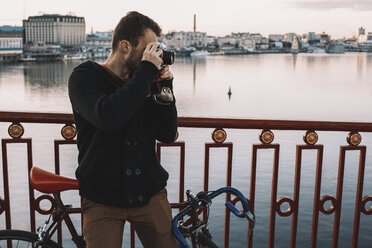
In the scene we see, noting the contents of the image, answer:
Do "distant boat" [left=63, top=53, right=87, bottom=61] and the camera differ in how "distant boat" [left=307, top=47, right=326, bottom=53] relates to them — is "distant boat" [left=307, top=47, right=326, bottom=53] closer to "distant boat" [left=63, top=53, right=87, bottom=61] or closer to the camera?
"distant boat" [left=63, top=53, right=87, bottom=61]

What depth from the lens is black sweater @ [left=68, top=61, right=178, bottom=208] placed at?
5.33 feet

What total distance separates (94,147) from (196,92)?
46590mm

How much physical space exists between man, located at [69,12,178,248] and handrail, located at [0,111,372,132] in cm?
85

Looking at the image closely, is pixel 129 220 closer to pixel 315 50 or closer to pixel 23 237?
pixel 23 237

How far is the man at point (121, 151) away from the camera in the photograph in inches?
66.6

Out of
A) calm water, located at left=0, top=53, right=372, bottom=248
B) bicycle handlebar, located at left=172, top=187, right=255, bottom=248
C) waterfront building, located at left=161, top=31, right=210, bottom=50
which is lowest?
calm water, located at left=0, top=53, right=372, bottom=248

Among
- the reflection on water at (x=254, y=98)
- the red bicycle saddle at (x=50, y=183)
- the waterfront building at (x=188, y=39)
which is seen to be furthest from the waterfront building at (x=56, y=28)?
the red bicycle saddle at (x=50, y=183)

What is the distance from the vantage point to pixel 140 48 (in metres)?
1.74

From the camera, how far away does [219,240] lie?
41.4 ft

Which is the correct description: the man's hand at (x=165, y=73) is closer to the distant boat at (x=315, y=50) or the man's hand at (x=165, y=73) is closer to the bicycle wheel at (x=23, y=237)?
the bicycle wheel at (x=23, y=237)

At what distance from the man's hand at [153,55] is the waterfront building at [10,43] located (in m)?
113

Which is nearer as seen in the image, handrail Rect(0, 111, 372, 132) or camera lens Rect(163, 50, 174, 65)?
camera lens Rect(163, 50, 174, 65)

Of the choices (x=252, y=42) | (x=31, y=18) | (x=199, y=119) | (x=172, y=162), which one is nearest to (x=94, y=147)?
(x=199, y=119)

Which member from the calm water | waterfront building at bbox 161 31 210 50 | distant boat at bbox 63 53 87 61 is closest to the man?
the calm water
